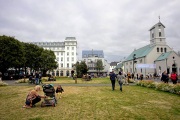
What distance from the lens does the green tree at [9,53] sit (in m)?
45.7

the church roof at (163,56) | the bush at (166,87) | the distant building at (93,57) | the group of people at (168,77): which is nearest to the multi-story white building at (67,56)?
the distant building at (93,57)

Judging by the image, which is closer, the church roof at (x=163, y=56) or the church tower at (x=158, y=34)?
the church roof at (x=163, y=56)

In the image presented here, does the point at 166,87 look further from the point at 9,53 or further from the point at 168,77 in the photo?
the point at 9,53

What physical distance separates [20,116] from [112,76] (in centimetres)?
1262

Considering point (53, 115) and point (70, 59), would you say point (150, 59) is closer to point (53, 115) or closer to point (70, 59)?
point (70, 59)

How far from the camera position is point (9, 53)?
154ft

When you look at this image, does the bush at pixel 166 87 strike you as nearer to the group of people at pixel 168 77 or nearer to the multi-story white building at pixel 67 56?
the group of people at pixel 168 77

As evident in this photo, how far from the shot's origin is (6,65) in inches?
1838

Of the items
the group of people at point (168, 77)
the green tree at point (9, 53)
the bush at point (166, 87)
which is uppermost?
the green tree at point (9, 53)

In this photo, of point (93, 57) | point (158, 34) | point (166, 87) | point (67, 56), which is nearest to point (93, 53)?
point (93, 57)

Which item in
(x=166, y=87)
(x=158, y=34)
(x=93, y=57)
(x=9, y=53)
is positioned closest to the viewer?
(x=166, y=87)

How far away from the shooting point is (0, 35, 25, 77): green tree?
4566 centimetres

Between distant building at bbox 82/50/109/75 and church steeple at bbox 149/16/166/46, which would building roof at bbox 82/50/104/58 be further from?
church steeple at bbox 149/16/166/46

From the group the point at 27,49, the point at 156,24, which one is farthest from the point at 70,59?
the point at 156,24
